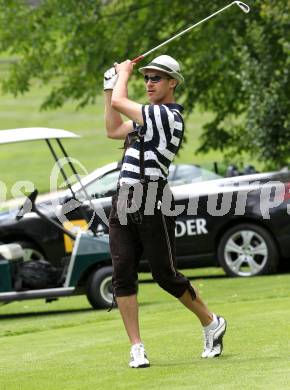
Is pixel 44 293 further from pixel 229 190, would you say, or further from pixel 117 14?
pixel 117 14

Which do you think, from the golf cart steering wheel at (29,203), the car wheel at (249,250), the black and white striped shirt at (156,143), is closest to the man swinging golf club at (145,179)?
the black and white striped shirt at (156,143)

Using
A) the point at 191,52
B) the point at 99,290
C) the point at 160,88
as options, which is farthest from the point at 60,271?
the point at 191,52

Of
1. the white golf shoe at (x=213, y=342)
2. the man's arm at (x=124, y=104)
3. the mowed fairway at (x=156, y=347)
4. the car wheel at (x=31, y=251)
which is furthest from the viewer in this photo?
the car wheel at (x=31, y=251)

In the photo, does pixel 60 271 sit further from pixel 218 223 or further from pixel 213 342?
pixel 213 342

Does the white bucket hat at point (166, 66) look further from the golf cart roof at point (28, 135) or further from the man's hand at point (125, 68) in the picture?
the golf cart roof at point (28, 135)

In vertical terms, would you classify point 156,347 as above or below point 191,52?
below

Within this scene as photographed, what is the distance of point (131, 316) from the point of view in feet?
28.1

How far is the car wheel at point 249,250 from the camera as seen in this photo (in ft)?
53.4

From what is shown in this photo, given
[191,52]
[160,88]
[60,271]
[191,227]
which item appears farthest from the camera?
[191,52]

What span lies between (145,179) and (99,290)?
5948 mm

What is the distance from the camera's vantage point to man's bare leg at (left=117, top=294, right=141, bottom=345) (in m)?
8.55

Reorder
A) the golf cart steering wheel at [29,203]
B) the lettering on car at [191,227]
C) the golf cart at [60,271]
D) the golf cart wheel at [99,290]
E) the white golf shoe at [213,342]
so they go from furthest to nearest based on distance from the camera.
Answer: the lettering on car at [191,227] < the golf cart steering wheel at [29,203] < the golf cart wheel at [99,290] < the golf cart at [60,271] < the white golf shoe at [213,342]

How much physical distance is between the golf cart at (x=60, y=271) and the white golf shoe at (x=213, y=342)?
5302 millimetres

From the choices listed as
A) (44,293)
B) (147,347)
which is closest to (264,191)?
(44,293)
